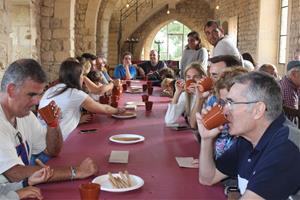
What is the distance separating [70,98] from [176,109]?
89 cm

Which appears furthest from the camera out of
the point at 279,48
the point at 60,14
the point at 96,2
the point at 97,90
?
the point at 96,2

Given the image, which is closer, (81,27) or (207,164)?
(207,164)

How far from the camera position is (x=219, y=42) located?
4.95 m

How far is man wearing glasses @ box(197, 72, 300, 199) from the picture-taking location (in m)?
1.43

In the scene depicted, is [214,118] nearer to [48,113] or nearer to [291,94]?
[48,113]

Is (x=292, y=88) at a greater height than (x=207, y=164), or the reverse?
(x=292, y=88)

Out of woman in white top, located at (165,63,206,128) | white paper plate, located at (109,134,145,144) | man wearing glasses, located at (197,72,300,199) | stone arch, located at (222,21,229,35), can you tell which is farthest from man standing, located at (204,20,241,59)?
stone arch, located at (222,21,229,35)

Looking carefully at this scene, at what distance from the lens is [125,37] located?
56.0 feet

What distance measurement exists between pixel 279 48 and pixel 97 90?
5350 millimetres

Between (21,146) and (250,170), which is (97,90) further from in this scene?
(250,170)

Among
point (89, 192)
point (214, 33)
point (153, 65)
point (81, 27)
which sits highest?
point (81, 27)

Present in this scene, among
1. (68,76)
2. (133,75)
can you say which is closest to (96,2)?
(133,75)

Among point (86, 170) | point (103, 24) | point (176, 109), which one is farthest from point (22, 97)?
Answer: point (103, 24)

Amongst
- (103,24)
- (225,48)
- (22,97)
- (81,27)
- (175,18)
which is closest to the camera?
(22,97)
